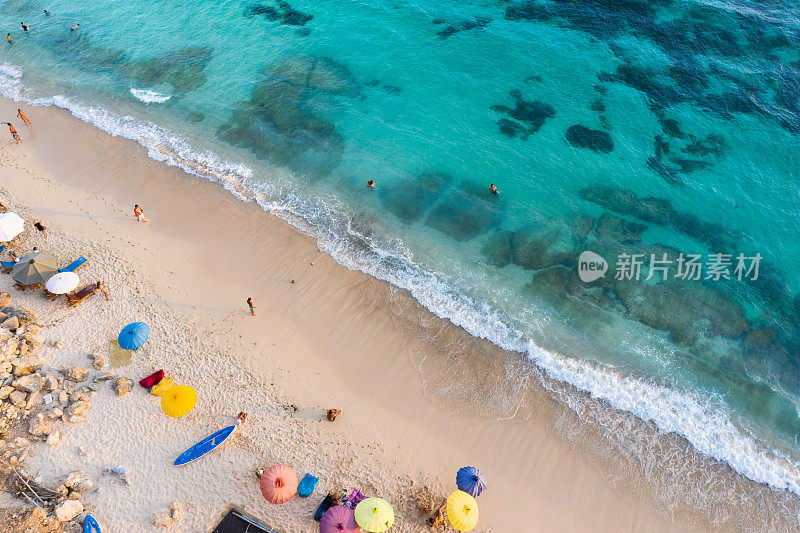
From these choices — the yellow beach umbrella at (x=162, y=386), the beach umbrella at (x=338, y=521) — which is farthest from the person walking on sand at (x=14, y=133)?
the beach umbrella at (x=338, y=521)

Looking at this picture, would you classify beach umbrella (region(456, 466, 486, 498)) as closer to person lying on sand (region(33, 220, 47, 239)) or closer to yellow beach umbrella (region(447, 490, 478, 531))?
yellow beach umbrella (region(447, 490, 478, 531))

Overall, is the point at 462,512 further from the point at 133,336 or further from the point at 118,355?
the point at 118,355

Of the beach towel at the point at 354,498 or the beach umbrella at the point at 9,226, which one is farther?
the beach umbrella at the point at 9,226

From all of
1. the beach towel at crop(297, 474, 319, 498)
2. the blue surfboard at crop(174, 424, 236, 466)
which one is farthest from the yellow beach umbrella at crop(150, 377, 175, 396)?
the beach towel at crop(297, 474, 319, 498)

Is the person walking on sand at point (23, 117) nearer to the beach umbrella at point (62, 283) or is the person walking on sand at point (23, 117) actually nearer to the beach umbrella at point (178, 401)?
the beach umbrella at point (62, 283)

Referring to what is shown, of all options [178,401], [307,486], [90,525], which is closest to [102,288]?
[178,401]
